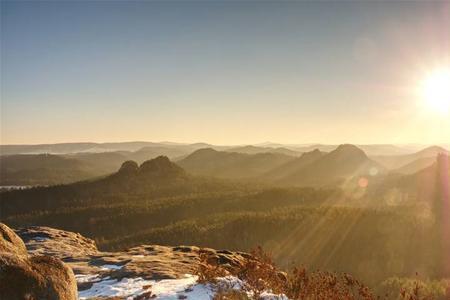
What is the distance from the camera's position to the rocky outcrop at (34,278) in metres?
9.10

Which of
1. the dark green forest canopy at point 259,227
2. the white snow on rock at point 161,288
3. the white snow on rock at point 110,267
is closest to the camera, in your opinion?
the white snow on rock at point 161,288

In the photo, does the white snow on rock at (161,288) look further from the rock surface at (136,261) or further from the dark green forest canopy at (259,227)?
the dark green forest canopy at (259,227)

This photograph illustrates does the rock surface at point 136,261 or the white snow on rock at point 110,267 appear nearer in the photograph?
the rock surface at point 136,261

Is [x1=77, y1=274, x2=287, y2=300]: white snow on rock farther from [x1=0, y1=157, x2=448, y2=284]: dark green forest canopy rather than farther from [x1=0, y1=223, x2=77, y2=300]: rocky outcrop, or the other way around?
[x1=0, y1=157, x2=448, y2=284]: dark green forest canopy

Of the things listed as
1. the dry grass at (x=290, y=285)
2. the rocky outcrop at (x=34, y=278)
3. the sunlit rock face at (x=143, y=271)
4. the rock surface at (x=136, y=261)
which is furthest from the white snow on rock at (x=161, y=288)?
the rocky outcrop at (x=34, y=278)

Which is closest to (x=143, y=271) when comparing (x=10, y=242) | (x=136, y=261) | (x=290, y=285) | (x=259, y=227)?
(x=136, y=261)

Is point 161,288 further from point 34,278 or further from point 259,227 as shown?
point 259,227

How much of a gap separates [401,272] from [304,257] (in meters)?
31.2

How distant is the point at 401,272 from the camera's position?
137m

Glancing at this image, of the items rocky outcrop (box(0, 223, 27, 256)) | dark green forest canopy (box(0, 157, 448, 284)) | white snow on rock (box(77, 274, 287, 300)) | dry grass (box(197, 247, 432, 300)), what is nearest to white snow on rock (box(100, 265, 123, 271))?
white snow on rock (box(77, 274, 287, 300))

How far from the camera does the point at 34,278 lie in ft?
30.8

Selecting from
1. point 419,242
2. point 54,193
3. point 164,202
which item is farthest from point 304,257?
point 54,193

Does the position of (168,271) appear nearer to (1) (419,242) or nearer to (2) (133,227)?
(2) (133,227)

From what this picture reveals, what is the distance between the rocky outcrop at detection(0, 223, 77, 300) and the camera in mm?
9102
